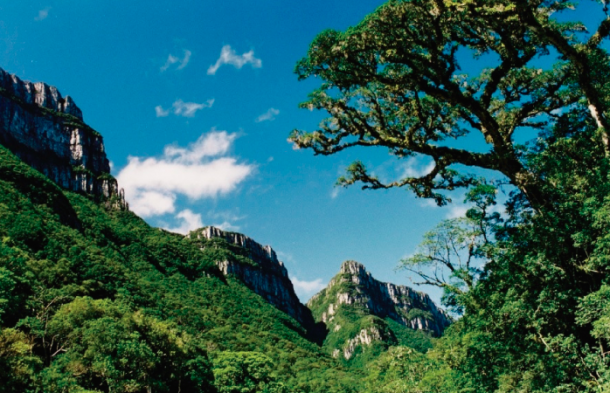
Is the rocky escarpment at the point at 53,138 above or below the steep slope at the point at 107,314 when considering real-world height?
above

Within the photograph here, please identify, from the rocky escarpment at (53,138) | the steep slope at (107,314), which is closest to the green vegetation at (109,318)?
the steep slope at (107,314)

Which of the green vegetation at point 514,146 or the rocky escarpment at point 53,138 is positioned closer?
the green vegetation at point 514,146

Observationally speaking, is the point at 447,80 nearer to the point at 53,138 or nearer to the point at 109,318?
the point at 109,318

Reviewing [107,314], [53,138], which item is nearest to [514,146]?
[107,314]

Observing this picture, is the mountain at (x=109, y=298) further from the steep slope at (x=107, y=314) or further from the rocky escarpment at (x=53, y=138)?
the rocky escarpment at (x=53, y=138)

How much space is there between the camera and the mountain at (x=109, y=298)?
31.6 metres

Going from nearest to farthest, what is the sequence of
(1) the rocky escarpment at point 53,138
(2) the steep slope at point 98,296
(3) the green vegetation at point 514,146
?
(3) the green vegetation at point 514,146 < (2) the steep slope at point 98,296 < (1) the rocky escarpment at point 53,138

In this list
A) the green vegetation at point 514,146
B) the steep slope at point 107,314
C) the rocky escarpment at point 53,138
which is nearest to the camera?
the green vegetation at point 514,146

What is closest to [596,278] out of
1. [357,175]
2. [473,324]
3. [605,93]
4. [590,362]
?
[590,362]

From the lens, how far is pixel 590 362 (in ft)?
27.3

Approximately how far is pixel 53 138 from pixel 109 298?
104 metres

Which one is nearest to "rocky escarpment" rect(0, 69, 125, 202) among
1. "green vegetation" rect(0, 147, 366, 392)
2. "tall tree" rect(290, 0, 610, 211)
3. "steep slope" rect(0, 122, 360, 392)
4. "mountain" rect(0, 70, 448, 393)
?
"mountain" rect(0, 70, 448, 393)

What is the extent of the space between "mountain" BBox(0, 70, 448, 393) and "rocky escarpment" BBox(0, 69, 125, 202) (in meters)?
0.42

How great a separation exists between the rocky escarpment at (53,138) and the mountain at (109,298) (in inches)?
16.4
